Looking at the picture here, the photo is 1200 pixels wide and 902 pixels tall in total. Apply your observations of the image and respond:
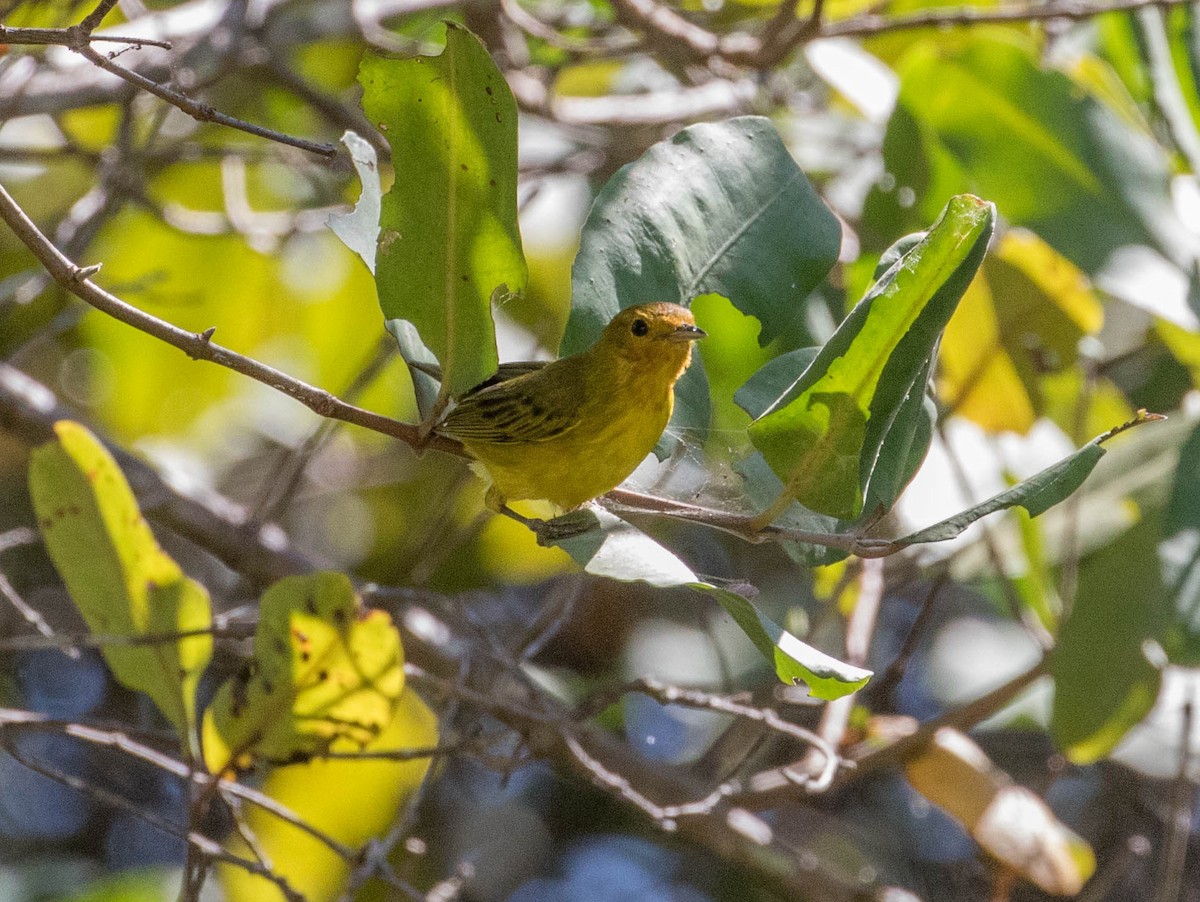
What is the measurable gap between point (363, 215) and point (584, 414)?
0.64 metres

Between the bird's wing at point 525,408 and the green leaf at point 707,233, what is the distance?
1.03ft

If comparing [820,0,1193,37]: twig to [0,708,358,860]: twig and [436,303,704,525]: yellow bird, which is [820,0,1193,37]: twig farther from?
[0,708,358,860]: twig

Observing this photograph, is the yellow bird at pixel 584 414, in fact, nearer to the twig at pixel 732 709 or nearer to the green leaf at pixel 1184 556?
the twig at pixel 732 709

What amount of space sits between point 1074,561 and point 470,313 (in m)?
2.05

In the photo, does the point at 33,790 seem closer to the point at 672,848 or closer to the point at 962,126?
the point at 672,848

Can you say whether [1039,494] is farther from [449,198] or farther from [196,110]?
[196,110]

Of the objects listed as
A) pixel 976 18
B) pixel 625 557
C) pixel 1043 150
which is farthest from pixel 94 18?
pixel 976 18

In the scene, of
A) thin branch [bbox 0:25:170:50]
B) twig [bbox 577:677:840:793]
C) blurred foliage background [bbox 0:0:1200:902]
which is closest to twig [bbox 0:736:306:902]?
blurred foliage background [bbox 0:0:1200:902]

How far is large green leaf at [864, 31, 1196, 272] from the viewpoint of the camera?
10.5ft

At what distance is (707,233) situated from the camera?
2.07m

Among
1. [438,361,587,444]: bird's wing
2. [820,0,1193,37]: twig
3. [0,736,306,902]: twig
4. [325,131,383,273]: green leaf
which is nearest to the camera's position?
[325,131,383,273]: green leaf

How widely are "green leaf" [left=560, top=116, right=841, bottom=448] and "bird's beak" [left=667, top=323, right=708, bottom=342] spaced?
0.15 meters

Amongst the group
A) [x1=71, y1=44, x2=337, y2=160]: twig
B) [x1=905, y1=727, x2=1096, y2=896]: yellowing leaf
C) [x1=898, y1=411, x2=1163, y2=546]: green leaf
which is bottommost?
[x1=905, y1=727, x2=1096, y2=896]: yellowing leaf

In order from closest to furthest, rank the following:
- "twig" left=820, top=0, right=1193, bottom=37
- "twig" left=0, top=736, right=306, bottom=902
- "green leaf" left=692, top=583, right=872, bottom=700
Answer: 1. "green leaf" left=692, top=583, right=872, bottom=700
2. "twig" left=0, top=736, right=306, bottom=902
3. "twig" left=820, top=0, right=1193, bottom=37
